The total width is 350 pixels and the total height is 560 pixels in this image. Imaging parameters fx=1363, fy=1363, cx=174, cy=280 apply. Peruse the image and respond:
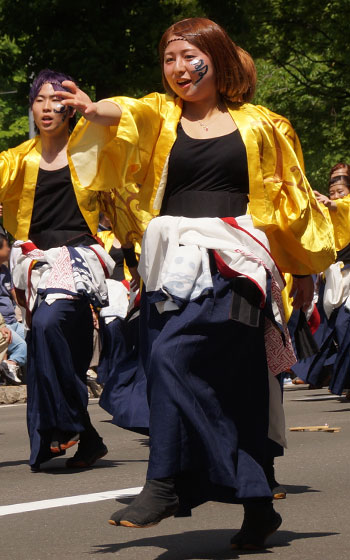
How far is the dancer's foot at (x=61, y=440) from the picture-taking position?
7469mm

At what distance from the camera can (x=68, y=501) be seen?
6.21 m

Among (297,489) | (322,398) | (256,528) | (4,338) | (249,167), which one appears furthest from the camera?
(4,338)

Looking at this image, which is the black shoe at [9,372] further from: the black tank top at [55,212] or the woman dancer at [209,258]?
the woman dancer at [209,258]

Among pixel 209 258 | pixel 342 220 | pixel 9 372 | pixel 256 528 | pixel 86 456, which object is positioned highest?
pixel 342 220

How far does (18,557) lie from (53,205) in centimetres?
315

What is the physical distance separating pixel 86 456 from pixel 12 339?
261 inches

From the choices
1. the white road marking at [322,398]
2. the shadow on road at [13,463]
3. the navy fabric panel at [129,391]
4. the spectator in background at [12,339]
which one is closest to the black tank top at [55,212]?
the navy fabric panel at [129,391]

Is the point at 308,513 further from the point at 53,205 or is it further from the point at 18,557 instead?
the point at 53,205

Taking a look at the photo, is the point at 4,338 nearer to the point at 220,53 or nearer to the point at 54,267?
the point at 54,267

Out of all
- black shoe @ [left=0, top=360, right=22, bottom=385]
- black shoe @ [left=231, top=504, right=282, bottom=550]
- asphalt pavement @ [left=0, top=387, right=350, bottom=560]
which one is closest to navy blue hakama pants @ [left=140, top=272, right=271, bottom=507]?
black shoe @ [left=231, top=504, right=282, bottom=550]

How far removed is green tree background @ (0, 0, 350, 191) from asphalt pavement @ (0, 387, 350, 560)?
11679 millimetres

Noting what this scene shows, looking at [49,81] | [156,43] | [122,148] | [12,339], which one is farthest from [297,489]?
[156,43]

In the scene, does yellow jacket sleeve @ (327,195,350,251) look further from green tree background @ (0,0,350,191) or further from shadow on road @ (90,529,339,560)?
green tree background @ (0,0,350,191)

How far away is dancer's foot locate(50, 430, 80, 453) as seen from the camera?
294 inches
